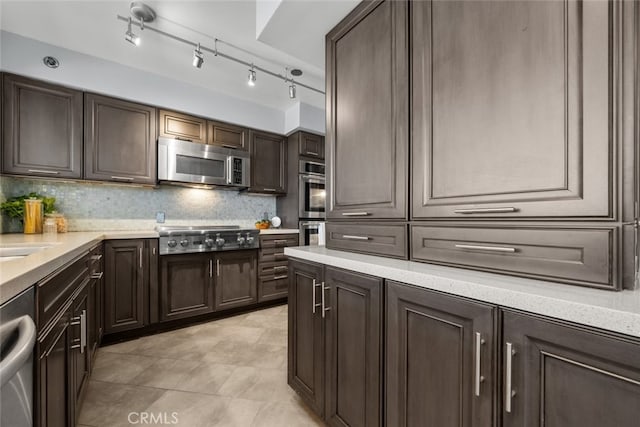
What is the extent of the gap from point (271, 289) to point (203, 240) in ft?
3.28

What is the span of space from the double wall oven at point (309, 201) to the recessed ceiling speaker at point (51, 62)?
2447 millimetres

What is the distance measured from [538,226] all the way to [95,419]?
222 cm

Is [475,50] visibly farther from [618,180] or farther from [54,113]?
[54,113]

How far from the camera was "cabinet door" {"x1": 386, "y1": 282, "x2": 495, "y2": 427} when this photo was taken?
0.75 metres

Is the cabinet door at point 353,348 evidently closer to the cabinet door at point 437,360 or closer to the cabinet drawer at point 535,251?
the cabinet door at point 437,360

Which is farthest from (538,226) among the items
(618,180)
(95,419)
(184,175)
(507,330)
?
(184,175)

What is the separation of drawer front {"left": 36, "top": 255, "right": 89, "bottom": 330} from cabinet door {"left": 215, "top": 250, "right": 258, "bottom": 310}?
156 centimetres

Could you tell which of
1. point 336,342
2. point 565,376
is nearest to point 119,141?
point 336,342

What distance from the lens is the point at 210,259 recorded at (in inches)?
113

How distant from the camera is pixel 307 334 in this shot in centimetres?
146

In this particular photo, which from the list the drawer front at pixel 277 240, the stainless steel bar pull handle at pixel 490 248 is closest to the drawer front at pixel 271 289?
the drawer front at pixel 277 240

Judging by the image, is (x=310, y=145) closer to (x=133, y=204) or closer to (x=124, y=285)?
(x=133, y=204)

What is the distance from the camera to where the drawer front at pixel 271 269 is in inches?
126

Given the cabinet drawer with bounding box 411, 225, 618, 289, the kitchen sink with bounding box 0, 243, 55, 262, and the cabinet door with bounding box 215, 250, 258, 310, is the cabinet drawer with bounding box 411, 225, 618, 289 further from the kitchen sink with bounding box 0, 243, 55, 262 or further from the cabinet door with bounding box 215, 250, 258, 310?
the cabinet door with bounding box 215, 250, 258, 310
